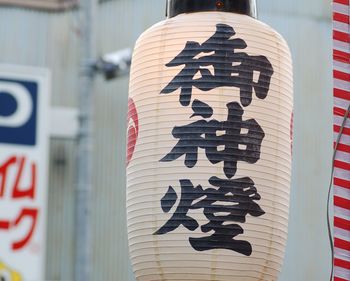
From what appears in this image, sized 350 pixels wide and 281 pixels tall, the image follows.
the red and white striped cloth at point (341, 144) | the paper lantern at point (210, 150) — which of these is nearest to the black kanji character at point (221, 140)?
the paper lantern at point (210, 150)

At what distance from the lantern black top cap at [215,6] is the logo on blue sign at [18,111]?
6763 millimetres

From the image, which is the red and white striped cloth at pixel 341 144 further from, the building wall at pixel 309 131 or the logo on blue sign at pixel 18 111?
the building wall at pixel 309 131

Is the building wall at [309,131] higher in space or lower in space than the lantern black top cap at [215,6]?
higher

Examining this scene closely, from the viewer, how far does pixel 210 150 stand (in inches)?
183

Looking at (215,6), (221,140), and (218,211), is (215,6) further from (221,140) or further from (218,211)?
(218,211)

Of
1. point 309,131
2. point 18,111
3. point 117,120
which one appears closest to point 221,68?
point 18,111

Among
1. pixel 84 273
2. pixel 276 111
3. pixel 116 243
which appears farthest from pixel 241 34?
pixel 116 243

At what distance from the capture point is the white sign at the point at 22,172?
11352mm

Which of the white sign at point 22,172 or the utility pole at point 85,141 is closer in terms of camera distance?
the utility pole at point 85,141

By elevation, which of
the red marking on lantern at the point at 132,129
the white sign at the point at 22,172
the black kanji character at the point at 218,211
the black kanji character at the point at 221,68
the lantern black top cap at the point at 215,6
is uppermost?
the white sign at the point at 22,172

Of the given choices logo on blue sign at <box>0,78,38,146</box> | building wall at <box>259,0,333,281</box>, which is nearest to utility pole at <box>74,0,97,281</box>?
logo on blue sign at <box>0,78,38,146</box>

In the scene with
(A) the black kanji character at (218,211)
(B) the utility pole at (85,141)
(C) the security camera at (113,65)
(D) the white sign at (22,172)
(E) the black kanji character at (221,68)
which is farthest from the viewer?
(C) the security camera at (113,65)

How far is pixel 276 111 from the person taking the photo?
4.85 m

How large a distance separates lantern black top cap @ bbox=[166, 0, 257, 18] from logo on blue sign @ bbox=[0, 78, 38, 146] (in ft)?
22.2
